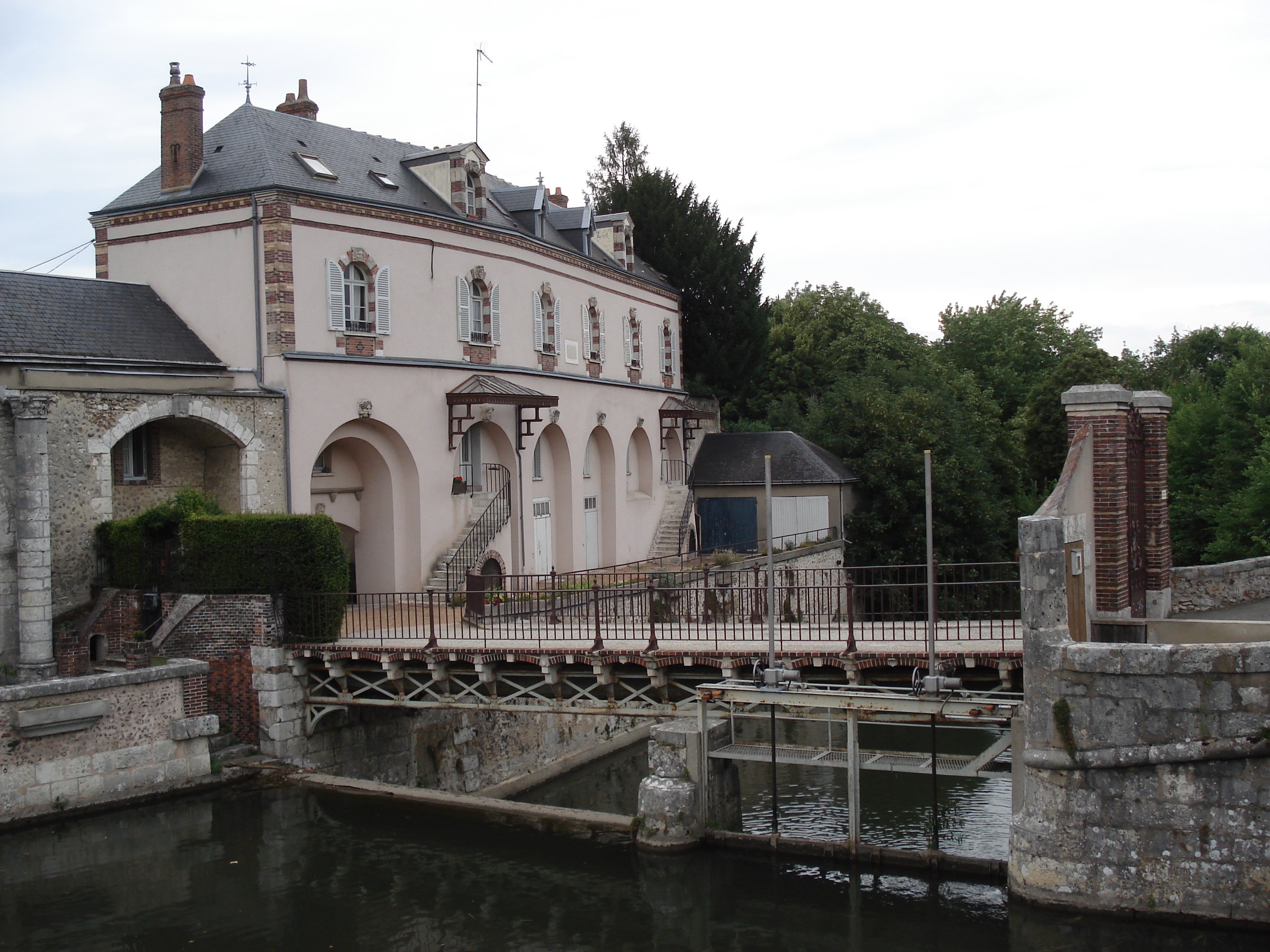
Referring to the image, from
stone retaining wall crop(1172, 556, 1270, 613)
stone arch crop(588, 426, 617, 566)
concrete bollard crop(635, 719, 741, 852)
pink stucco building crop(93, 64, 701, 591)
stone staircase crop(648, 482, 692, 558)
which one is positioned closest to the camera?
concrete bollard crop(635, 719, 741, 852)

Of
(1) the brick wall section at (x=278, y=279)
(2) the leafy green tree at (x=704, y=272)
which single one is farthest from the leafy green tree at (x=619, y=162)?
(1) the brick wall section at (x=278, y=279)

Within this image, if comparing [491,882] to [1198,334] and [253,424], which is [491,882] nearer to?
[253,424]

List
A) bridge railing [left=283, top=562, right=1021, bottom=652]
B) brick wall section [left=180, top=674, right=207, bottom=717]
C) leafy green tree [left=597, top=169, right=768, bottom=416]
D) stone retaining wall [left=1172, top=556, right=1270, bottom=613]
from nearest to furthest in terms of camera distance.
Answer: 1. bridge railing [left=283, top=562, right=1021, bottom=652]
2. stone retaining wall [left=1172, top=556, right=1270, bottom=613]
3. brick wall section [left=180, top=674, right=207, bottom=717]
4. leafy green tree [left=597, top=169, right=768, bottom=416]

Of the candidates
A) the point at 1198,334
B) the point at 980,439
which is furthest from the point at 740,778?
the point at 1198,334

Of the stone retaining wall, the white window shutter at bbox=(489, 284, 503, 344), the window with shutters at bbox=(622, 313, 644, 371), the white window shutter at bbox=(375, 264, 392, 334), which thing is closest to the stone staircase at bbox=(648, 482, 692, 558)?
the window with shutters at bbox=(622, 313, 644, 371)

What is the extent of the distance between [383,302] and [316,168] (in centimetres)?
274

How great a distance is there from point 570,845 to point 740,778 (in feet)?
20.8

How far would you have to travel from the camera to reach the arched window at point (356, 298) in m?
20.2

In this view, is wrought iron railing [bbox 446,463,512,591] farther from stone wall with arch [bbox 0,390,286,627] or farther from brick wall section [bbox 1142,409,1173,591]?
brick wall section [bbox 1142,409,1173,591]

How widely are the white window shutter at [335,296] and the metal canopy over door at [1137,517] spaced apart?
13064 millimetres

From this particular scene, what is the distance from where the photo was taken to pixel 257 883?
1280 centimetres

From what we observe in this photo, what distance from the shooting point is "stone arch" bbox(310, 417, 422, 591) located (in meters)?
21.0

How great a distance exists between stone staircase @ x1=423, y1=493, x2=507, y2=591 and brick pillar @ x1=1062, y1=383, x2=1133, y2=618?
11951 millimetres

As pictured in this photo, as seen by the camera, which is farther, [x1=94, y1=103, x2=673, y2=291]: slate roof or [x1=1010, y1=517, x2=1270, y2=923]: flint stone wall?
[x1=94, y1=103, x2=673, y2=291]: slate roof
